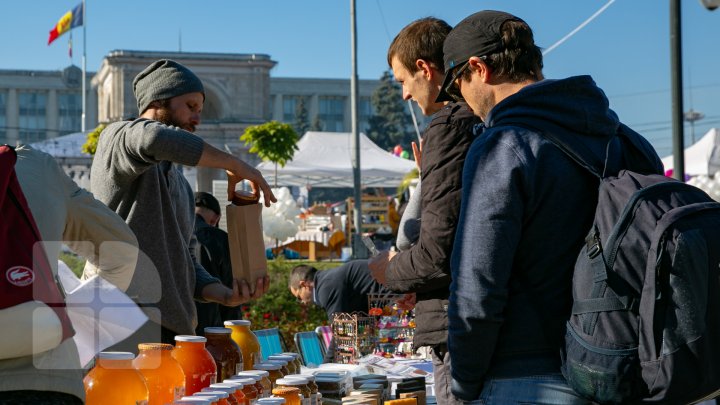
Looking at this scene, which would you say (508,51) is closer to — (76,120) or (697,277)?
(697,277)

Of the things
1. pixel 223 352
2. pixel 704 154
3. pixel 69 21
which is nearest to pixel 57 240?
pixel 223 352

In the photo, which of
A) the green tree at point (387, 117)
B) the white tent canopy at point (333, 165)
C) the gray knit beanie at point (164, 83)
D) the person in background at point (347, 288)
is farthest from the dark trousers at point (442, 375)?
the green tree at point (387, 117)

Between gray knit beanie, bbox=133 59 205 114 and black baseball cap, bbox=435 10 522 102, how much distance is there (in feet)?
4.11

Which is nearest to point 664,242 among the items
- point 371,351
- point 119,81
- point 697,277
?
point 697,277

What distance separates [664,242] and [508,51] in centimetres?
68

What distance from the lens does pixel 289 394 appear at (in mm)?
2705

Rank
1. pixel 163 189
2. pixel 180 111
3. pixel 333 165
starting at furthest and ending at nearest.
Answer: pixel 333 165 < pixel 180 111 < pixel 163 189

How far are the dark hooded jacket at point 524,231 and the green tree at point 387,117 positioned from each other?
294 ft

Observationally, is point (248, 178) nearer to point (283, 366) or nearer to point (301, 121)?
point (283, 366)

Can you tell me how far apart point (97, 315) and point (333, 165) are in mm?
28684

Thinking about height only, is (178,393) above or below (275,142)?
below

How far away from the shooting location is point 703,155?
19328 mm

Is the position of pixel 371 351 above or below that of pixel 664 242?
below

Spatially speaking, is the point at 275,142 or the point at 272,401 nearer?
the point at 272,401
